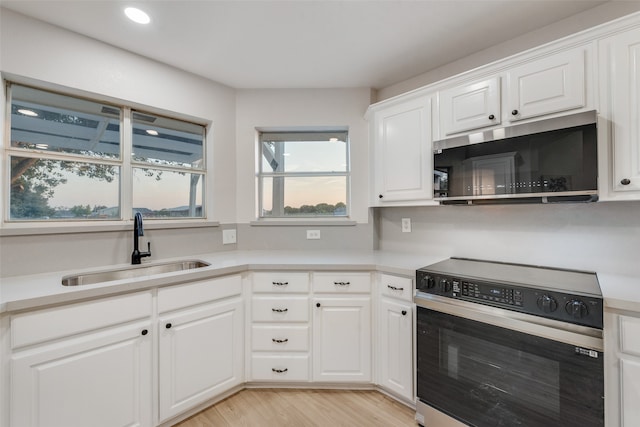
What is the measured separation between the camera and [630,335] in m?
1.15

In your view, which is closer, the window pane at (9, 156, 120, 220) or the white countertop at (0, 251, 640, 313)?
the white countertop at (0, 251, 640, 313)

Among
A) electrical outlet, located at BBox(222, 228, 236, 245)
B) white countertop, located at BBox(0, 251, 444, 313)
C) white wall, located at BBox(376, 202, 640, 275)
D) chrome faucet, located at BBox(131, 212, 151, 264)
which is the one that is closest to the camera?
white countertop, located at BBox(0, 251, 444, 313)

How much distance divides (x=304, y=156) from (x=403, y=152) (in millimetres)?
1006

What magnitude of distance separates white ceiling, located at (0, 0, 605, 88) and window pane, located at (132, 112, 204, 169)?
0.47 metres

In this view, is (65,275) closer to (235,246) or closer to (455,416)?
(235,246)

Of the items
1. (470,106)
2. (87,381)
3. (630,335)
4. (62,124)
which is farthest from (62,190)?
(630,335)

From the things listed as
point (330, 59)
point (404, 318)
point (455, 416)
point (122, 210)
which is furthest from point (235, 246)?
point (455, 416)

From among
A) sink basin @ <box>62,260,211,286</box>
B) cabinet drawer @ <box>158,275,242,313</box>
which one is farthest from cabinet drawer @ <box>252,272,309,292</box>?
sink basin @ <box>62,260,211,286</box>

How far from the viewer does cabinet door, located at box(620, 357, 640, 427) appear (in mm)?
1144

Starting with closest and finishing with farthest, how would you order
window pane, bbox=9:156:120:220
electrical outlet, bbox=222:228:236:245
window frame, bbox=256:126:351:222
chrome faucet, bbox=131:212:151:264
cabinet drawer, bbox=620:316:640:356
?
cabinet drawer, bbox=620:316:640:356
window pane, bbox=9:156:120:220
chrome faucet, bbox=131:212:151:264
electrical outlet, bbox=222:228:236:245
window frame, bbox=256:126:351:222

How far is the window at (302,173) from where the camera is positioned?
2750mm

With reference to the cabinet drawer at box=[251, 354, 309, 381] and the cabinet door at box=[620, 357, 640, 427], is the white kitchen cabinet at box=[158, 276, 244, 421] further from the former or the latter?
the cabinet door at box=[620, 357, 640, 427]

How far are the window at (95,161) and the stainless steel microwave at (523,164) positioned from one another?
2069 millimetres

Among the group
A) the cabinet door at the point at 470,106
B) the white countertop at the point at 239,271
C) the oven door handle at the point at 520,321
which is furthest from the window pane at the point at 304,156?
the oven door handle at the point at 520,321
